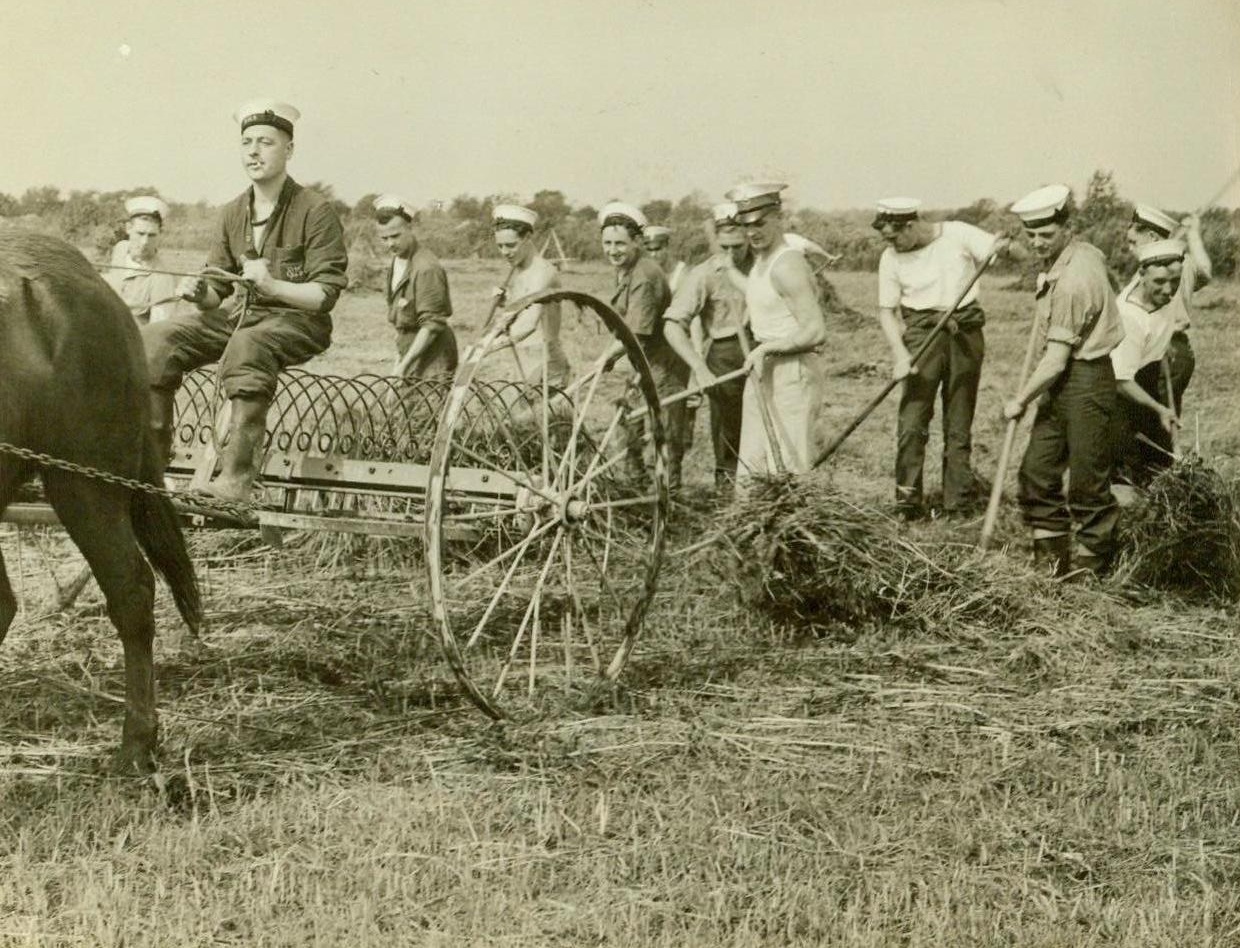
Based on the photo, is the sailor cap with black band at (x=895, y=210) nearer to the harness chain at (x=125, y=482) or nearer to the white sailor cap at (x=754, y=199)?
the white sailor cap at (x=754, y=199)

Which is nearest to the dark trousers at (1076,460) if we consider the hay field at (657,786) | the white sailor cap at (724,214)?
the hay field at (657,786)

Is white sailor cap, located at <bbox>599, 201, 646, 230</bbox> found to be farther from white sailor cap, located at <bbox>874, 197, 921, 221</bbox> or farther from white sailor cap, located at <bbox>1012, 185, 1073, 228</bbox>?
white sailor cap, located at <bbox>1012, 185, 1073, 228</bbox>

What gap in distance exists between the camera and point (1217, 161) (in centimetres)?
597

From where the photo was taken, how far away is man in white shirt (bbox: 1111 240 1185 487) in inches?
316

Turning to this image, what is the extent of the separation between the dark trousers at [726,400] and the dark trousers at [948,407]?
113cm

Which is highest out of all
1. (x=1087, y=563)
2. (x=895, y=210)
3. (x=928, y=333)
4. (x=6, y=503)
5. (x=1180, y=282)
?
(x=895, y=210)

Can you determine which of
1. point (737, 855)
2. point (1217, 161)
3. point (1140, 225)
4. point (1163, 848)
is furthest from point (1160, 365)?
point (737, 855)

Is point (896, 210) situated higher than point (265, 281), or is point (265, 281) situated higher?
point (896, 210)

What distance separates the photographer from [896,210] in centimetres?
912

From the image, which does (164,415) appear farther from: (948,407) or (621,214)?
(948,407)

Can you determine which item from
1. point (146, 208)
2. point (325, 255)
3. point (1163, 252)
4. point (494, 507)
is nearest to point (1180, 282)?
point (1163, 252)

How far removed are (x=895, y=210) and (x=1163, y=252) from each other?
187 cm

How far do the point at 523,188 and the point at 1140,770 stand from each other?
66.0 ft

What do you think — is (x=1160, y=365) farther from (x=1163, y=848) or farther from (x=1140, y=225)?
(x=1163, y=848)
